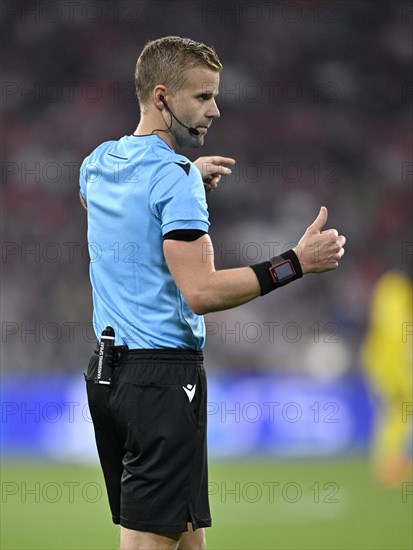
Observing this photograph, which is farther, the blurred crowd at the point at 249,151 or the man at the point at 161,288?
the blurred crowd at the point at 249,151

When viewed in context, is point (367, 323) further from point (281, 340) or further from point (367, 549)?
point (367, 549)

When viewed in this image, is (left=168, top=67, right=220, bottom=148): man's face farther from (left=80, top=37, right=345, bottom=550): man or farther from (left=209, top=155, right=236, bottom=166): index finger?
(left=209, top=155, right=236, bottom=166): index finger

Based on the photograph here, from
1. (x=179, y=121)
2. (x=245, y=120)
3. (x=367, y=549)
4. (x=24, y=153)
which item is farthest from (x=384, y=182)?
(x=179, y=121)

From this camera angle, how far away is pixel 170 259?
2379 mm

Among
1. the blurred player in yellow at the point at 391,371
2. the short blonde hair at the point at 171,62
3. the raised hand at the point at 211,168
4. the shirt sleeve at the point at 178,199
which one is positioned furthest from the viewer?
the blurred player in yellow at the point at 391,371

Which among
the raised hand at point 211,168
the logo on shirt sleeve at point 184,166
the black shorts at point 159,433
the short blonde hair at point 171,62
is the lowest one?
the black shorts at point 159,433

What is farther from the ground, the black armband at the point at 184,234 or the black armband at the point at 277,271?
the black armband at the point at 184,234

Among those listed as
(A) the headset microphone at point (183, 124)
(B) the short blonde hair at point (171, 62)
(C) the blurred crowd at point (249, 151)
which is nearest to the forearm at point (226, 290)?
(A) the headset microphone at point (183, 124)

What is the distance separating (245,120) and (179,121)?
853 centimetres

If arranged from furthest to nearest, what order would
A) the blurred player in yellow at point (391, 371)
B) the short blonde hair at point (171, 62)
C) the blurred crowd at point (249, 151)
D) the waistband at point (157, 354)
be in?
the blurred crowd at point (249, 151)
the blurred player in yellow at point (391, 371)
the short blonde hair at point (171, 62)
the waistband at point (157, 354)

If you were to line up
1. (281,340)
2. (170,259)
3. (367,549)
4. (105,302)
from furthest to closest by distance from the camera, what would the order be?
(281,340) < (367,549) < (105,302) < (170,259)

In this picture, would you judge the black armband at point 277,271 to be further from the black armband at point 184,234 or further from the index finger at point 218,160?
the index finger at point 218,160

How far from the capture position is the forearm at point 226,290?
2.37 metres

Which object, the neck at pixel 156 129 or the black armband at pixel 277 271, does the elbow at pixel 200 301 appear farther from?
the neck at pixel 156 129
